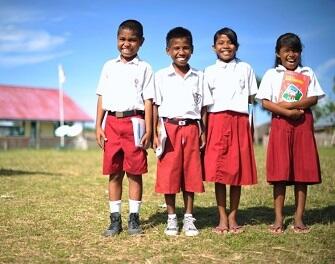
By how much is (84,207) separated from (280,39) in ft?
11.2

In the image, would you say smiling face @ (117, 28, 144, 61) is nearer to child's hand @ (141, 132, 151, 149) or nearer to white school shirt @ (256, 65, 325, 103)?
child's hand @ (141, 132, 151, 149)

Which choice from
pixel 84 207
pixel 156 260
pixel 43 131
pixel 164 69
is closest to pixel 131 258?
pixel 156 260

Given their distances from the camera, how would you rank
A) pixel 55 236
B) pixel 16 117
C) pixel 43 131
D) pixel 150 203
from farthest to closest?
pixel 43 131, pixel 16 117, pixel 150 203, pixel 55 236

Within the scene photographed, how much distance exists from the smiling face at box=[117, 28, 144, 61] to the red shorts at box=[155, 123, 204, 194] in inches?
34.4

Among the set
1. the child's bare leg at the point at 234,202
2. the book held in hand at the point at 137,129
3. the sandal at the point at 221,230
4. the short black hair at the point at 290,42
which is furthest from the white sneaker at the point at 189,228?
the short black hair at the point at 290,42

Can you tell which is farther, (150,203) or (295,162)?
(150,203)

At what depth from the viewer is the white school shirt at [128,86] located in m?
4.39

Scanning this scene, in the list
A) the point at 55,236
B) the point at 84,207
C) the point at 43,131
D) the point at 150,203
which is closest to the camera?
the point at 55,236

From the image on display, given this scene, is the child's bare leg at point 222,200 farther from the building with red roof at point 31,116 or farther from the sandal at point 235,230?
the building with red roof at point 31,116

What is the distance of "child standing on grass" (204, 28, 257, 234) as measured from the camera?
4430mm

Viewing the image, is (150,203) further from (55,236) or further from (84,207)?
(55,236)

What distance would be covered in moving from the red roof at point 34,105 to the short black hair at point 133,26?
2959 centimetres

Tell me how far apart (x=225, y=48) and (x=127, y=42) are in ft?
3.35

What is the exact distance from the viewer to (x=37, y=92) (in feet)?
121
